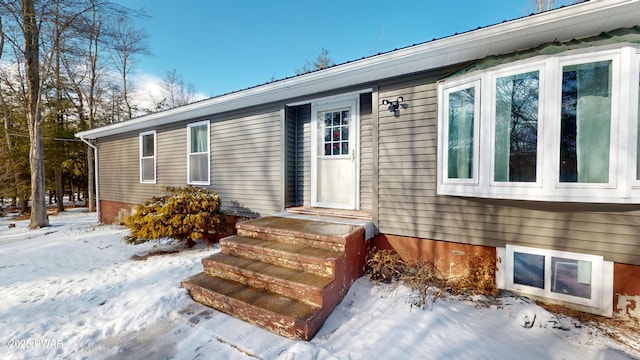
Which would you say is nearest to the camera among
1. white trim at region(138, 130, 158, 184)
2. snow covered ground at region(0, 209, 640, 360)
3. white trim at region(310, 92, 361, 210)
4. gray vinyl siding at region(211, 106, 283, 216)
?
snow covered ground at region(0, 209, 640, 360)

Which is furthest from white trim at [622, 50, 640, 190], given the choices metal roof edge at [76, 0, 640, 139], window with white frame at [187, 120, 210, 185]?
window with white frame at [187, 120, 210, 185]

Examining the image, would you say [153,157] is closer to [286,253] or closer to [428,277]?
[286,253]

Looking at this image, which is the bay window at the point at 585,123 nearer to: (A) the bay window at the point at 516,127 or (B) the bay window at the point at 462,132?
(A) the bay window at the point at 516,127

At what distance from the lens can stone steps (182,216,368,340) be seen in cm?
226

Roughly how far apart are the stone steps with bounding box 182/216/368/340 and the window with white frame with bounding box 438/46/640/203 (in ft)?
5.51

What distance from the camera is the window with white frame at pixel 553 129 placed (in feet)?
7.26

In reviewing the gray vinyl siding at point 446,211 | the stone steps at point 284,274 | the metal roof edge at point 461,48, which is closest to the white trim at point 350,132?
the metal roof edge at point 461,48

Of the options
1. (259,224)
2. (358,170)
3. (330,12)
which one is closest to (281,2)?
(330,12)

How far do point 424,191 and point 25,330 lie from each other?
4525mm

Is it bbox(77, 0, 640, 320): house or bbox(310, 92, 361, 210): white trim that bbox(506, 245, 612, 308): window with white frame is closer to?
bbox(77, 0, 640, 320): house

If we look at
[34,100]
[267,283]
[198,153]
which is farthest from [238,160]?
[34,100]

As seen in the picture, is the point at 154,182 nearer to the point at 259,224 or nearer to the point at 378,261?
the point at 259,224

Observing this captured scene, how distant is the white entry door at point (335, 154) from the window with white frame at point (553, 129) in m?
1.64

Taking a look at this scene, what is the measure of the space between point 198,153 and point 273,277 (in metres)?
4.60
